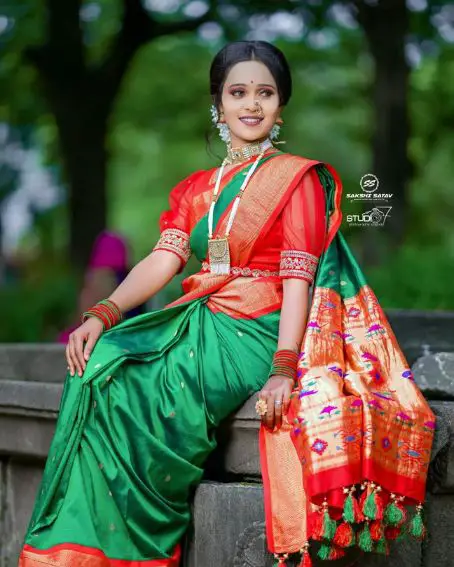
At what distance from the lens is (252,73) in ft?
10.2

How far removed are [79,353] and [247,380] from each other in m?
0.50

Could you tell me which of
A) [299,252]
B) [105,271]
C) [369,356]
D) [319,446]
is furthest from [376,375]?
[105,271]

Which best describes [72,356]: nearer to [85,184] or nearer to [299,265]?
[299,265]

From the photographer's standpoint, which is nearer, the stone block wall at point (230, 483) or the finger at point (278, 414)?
the finger at point (278, 414)

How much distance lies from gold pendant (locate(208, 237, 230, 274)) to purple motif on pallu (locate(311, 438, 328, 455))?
2.36 ft

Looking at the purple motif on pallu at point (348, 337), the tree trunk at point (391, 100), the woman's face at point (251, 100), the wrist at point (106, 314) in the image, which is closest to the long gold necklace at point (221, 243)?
the woman's face at point (251, 100)

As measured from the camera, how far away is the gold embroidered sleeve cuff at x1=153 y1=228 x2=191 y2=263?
3211 mm

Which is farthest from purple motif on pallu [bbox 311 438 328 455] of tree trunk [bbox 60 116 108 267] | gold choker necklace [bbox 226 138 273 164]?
tree trunk [bbox 60 116 108 267]

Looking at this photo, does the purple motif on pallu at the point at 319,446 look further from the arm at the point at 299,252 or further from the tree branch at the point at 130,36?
the tree branch at the point at 130,36

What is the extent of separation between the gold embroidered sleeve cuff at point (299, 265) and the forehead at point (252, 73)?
58 centimetres

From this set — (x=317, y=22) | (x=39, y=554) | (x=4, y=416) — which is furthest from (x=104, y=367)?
(x=317, y=22)

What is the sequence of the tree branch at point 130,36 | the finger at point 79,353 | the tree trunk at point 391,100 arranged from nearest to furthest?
the finger at point 79,353 < the tree trunk at point 391,100 < the tree branch at point 130,36

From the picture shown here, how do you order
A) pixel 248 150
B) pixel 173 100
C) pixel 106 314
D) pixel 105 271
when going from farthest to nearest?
pixel 173 100
pixel 105 271
pixel 248 150
pixel 106 314

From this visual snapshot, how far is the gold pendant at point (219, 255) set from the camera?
3.04m
